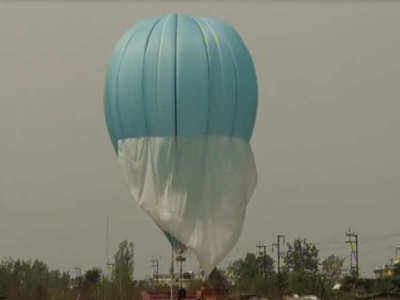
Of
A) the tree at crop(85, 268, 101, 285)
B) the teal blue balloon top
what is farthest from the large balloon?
the tree at crop(85, 268, 101, 285)

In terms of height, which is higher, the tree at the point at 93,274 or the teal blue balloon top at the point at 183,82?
the teal blue balloon top at the point at 183,82

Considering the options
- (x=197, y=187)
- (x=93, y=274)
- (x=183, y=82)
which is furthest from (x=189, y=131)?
(x=93, y=274)

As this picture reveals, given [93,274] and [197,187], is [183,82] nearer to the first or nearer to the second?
[197,187]

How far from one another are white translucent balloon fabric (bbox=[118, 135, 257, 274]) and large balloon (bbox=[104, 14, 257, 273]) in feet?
0.11

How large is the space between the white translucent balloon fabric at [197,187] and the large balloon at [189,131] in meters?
0.03

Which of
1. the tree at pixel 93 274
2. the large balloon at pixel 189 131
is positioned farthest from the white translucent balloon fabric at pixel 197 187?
the tree at pixel 93 274

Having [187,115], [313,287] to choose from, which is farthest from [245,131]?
[313,287]

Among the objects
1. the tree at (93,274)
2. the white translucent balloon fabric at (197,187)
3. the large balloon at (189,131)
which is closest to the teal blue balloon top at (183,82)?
the large balloon at (189,131)

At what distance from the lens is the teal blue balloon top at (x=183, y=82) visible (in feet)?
107

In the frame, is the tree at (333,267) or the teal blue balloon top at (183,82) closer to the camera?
the teal blue balloon top at (183,82)

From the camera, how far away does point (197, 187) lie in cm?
3278

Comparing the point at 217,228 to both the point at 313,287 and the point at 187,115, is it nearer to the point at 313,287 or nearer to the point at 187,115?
the point at 187,115

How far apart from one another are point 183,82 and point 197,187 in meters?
3.57

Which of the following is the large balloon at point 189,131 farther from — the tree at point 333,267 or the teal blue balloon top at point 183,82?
the tree at point 333,267
